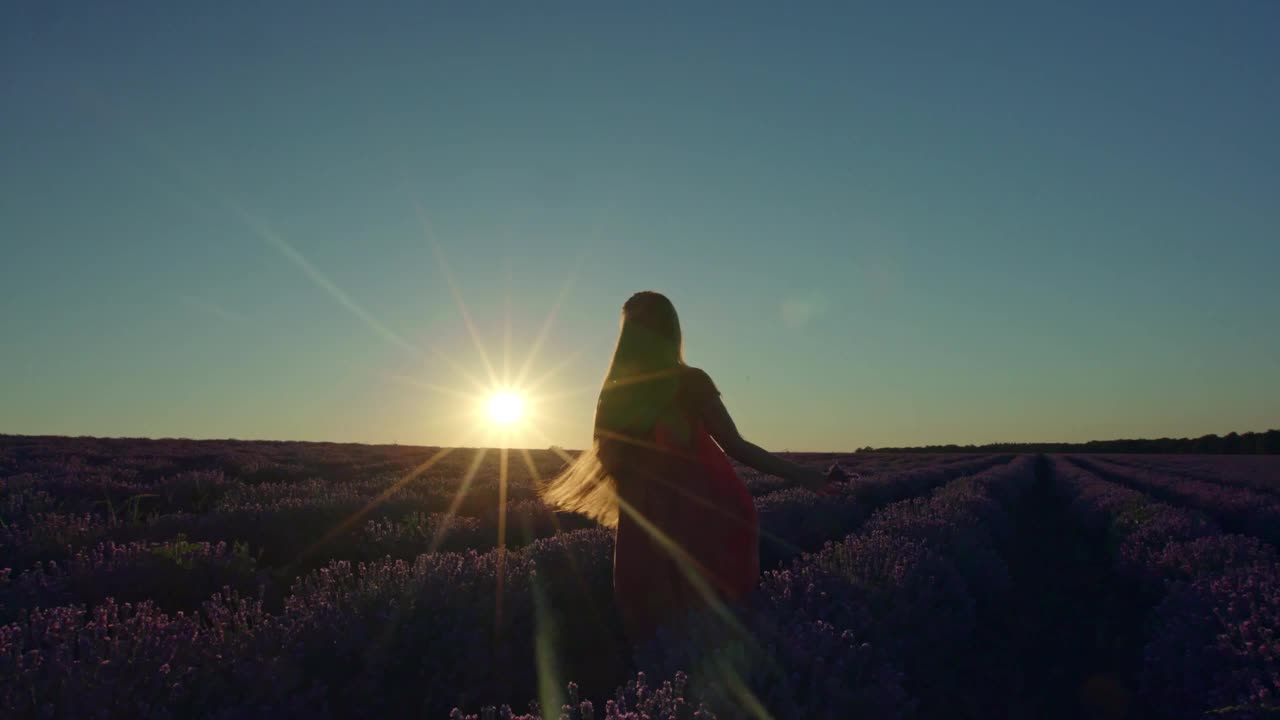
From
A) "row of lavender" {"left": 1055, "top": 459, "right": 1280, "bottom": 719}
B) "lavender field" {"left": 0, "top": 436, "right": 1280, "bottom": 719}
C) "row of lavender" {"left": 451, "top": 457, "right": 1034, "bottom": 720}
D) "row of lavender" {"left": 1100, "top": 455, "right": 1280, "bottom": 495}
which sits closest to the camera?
"row of lavender" {"left": 451, "top": 457, "right": 1034, "bottom": 720}

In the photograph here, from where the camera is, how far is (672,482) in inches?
126

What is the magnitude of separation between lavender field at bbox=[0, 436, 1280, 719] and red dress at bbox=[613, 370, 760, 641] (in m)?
0.23

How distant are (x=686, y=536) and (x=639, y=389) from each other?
0.71m

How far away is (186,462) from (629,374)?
1445cm

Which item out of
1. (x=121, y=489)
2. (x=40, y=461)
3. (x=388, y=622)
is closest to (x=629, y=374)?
(x=388, y=622)

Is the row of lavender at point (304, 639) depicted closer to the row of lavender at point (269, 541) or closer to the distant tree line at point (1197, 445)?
the row of lavender at point (269, 541)

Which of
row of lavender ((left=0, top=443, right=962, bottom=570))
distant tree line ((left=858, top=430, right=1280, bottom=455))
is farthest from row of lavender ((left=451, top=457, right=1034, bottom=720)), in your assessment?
distant tree line ((left=858, top=430, right=1280, bottom=455))

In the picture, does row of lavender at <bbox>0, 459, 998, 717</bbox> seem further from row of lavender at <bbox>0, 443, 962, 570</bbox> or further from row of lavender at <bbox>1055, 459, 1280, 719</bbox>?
row of lavender at <bbox>1055, 459, 1280, 719</bbox>

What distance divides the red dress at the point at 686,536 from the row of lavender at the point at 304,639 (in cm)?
43

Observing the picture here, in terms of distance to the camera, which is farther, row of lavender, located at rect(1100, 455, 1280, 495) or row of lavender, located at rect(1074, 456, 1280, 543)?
row of lavender, located at rect(1100, 455, 1280, 495)

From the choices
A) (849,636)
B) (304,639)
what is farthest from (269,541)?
(849,636)

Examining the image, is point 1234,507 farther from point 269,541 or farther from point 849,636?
point 269,541

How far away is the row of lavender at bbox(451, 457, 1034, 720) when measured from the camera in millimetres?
2104

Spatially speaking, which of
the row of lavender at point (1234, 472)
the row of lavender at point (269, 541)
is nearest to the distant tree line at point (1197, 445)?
the row of lavender at point (1234, 472)
